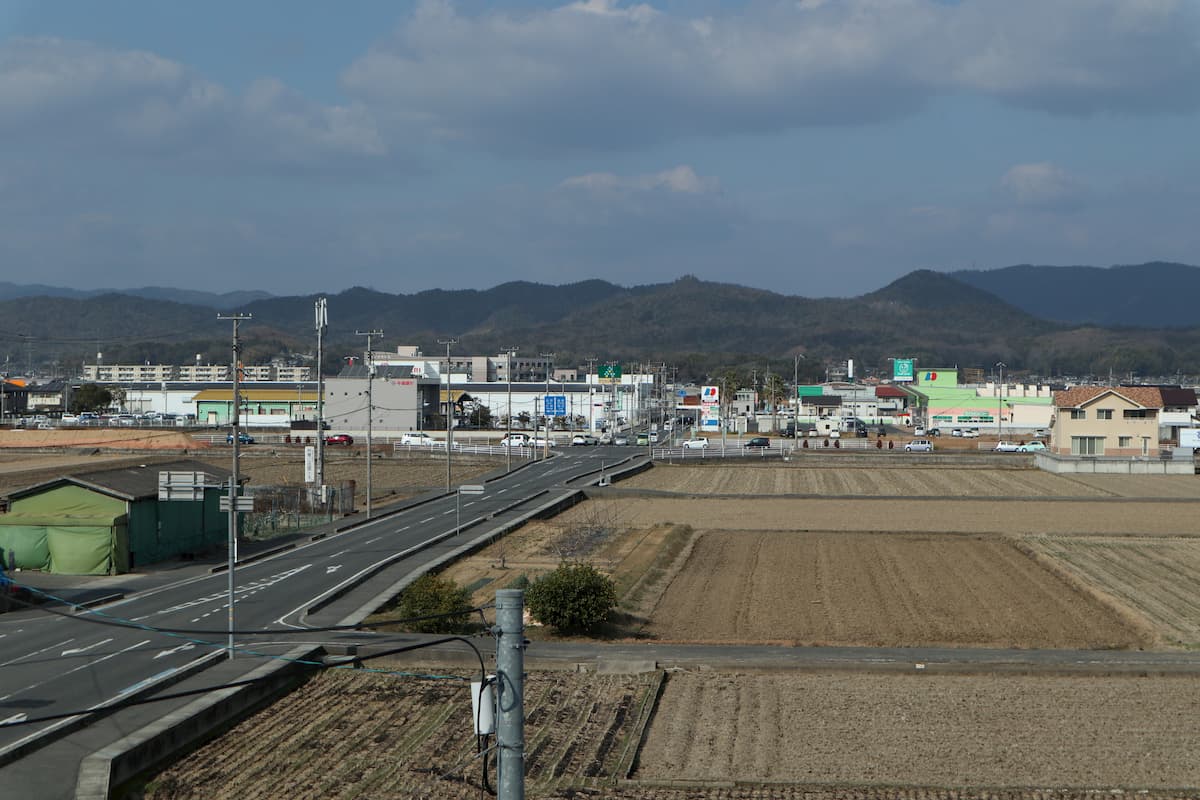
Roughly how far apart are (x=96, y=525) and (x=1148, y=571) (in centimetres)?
3624

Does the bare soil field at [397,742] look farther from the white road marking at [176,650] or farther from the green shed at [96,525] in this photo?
the green shed at [96,525]

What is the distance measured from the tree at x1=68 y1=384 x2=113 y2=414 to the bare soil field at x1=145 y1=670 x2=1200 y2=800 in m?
172

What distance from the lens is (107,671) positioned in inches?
1042

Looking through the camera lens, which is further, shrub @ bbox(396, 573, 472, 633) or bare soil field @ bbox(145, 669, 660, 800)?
shrub @ bbox(396, 573, 472, 633)

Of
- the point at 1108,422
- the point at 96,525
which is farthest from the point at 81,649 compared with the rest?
the point at 1108,422

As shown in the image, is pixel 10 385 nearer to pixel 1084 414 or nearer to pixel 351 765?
pixel 1084 414

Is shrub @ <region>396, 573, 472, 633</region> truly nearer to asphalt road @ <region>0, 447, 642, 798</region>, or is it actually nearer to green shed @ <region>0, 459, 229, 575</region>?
asphalt road @ <region>0, 447, 642, 798</region>

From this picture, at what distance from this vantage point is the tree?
184000 mm

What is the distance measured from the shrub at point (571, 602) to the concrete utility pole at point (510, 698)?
19.9m

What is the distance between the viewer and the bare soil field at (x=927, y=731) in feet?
67.1

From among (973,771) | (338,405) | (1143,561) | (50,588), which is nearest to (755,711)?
(973,771)

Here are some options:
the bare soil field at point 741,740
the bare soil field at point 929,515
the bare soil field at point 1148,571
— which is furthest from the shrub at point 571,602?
the bare soil field at point 929,515

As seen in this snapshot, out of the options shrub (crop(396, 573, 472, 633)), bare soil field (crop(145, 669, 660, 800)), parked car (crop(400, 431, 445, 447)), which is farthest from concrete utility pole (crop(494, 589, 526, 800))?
parked car (crop(400, 431, 445, 447))

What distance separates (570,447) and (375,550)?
7237cm
